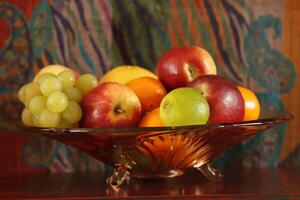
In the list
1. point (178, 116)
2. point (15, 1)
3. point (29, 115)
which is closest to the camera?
point (178, 116)

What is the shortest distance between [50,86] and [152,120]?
0.58 feet

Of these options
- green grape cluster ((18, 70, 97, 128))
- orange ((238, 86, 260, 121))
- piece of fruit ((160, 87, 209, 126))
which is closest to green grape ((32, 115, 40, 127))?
green grape cluster ((18, 70, 97, 128))

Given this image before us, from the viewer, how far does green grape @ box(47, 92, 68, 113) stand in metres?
0.83

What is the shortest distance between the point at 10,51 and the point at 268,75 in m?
0.54

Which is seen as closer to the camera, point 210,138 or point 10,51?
point 210,138

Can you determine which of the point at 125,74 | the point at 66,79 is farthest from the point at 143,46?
the point at 66,79

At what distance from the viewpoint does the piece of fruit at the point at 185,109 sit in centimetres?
77

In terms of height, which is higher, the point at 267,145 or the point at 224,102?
the point at 224,102

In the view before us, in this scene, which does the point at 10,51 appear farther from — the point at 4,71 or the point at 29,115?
the point at 29,115

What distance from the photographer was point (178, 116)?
77cm

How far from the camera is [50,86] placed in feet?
2.78

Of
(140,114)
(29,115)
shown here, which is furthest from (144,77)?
(29,115)

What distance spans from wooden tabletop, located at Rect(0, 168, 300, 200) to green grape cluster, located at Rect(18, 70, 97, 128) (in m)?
0.12

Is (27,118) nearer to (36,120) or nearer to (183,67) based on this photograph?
(36,120)
